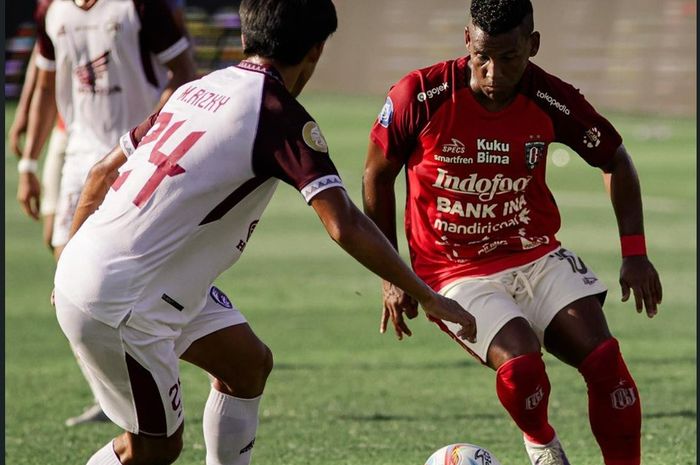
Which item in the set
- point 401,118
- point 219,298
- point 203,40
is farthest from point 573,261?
point 203,40

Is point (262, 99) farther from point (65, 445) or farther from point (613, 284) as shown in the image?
point (613, 284)

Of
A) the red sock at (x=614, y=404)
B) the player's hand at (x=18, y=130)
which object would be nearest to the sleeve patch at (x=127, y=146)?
the red sock at (x=614, y=404)

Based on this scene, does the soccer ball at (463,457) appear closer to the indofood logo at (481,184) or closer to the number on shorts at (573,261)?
the number on shorts at (573,261)

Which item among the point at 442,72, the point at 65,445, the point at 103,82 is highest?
the point at 442,72

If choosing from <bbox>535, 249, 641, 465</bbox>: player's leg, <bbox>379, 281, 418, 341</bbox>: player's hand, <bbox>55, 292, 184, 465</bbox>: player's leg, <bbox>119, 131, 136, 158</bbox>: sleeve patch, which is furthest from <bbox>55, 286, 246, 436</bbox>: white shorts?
<bbox>535, 249, 641, 465</bbox>: player's leg

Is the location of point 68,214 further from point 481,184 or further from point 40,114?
point 481,184

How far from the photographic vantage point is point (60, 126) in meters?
9.40

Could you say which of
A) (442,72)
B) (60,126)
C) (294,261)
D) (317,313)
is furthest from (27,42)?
(442,72)

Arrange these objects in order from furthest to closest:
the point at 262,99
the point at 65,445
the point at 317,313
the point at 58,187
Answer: the point at 317,313 < the point at 58,187 < the point at 65,445 < the point at 262,99

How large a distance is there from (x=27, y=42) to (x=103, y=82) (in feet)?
90.7

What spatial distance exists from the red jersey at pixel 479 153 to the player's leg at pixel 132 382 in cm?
155

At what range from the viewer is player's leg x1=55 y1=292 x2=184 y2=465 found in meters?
4.86

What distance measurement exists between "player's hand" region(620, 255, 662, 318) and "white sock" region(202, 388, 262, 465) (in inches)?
66.7

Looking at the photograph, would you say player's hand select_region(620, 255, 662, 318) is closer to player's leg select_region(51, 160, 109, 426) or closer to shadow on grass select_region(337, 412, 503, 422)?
shadow on grass select_region(337, 412, 503, 422)
